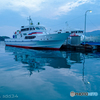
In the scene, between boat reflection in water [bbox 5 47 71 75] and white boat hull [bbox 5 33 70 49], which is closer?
boat reflection in water [bbox 5 47 71 75]

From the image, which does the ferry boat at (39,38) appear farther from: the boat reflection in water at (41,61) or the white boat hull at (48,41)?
the boat reflection in water at (41,61)

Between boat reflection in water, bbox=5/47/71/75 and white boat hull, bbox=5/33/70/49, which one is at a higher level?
white boat hull, bbox=5/33/70/49

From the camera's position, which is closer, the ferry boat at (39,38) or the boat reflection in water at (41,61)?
the boat reflection in water at (41,61)

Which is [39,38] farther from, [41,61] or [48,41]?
[41,61]

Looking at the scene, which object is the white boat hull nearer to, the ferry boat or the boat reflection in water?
the ferry boat

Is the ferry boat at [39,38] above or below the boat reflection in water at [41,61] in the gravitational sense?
above

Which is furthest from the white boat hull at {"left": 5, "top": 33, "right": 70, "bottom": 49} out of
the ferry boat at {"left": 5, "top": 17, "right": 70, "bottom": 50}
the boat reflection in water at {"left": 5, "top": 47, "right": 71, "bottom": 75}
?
the boat reflection in water at {"left": 5, "top": 47, "right": 71, "bottom": 75}

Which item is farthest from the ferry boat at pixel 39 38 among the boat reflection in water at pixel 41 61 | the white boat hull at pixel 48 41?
the boat reflection in water at pixel 41 61

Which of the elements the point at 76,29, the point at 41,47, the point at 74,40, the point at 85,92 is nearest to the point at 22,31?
the point at 41,47

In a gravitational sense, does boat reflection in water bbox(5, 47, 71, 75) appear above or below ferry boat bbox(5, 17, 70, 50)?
below

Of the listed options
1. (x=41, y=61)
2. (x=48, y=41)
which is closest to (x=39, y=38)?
(x=48, y=41)

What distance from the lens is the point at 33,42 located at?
26.1 metres

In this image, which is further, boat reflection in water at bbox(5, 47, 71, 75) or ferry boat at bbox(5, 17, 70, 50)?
ferry boat at bbox(5, 17, 70, 50)

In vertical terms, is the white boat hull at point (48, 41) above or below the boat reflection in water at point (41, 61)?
above
